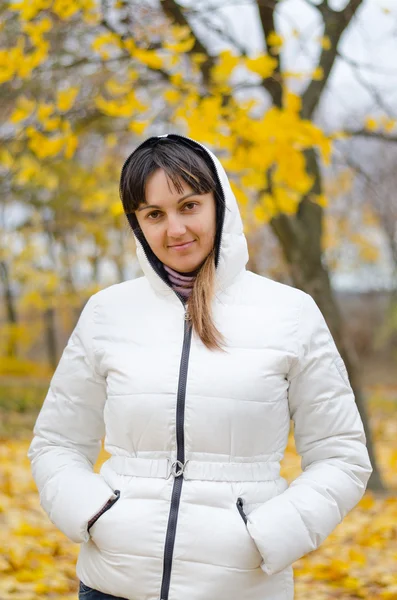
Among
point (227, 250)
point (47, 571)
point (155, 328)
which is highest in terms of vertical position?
point (227, 250)

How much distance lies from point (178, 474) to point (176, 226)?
25.3 inches

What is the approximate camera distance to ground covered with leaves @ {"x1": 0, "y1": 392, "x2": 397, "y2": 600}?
3.63m

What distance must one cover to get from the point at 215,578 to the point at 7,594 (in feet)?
6.73

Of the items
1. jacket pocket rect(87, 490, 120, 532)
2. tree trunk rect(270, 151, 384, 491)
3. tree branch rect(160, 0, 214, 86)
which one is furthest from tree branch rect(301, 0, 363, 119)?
jacket pocket rect(87, 490, 120, 532)

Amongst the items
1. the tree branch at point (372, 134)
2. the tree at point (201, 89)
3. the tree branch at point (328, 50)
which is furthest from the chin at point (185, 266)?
the tree branch at point (372, 134)

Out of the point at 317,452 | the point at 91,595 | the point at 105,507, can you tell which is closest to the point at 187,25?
the point at 317,452

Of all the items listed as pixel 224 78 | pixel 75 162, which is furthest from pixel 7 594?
pixel 75 162

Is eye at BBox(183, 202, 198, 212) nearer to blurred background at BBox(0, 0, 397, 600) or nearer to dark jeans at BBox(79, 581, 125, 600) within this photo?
blurred background at BBox(0, 0, 397, 600)

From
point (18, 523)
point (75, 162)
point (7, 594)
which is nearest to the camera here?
point (7, 594)

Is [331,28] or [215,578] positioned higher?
[331,28]

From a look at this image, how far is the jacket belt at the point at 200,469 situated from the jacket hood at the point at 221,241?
18.6 inches

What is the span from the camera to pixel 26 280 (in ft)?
50.5

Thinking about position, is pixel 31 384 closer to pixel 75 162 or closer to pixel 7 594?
pixel 75 162

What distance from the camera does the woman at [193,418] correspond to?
1.79 m
